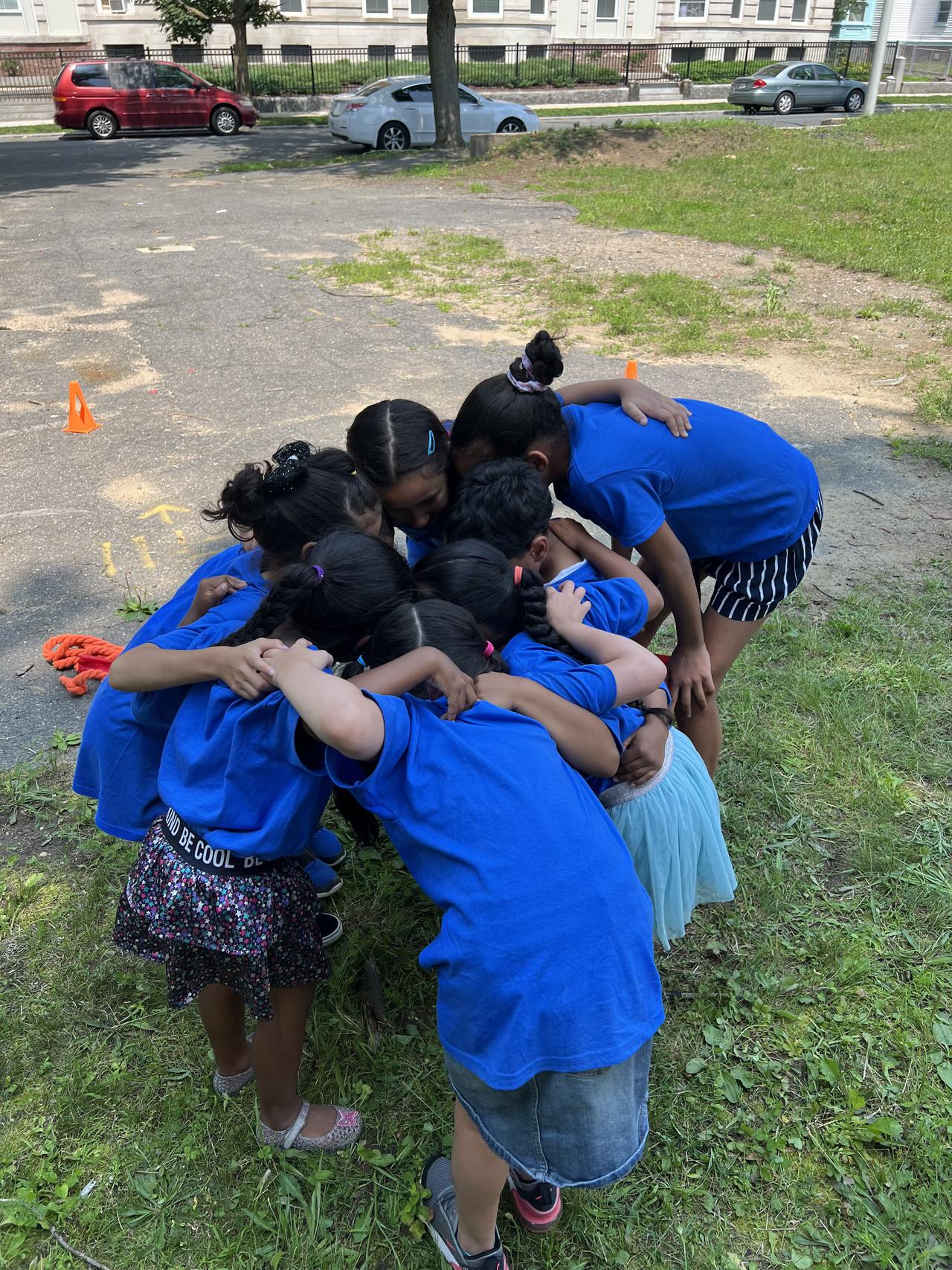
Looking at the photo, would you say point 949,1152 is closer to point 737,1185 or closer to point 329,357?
point 737,1185

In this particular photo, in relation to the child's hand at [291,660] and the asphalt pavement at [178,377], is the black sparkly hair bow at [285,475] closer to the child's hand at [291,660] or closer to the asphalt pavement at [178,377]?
the child's hand at [291,660]

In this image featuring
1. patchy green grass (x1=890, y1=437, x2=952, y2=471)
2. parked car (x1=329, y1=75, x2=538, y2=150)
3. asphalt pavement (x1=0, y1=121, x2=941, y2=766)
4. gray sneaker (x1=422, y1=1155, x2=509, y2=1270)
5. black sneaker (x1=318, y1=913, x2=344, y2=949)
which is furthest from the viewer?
parked car (x1=329, y1=75, x2=538, y2=150)

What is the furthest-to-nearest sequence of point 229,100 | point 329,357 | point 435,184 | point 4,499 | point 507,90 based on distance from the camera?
point 507,90
point 229,100
point 435,184
point 329,357
point 4,499

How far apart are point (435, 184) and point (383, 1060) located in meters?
14.1

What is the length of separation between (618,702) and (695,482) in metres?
0.93

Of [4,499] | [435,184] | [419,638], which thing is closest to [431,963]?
[419,638]

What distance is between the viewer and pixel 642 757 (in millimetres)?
2160

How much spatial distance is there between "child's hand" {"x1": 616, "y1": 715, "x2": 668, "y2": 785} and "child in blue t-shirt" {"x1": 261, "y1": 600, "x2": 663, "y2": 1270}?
41 cm

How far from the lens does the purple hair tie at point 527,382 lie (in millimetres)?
2557

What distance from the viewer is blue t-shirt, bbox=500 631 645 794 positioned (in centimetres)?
194

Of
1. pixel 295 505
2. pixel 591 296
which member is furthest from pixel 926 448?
pixel 295 505

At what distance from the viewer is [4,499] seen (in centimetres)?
520

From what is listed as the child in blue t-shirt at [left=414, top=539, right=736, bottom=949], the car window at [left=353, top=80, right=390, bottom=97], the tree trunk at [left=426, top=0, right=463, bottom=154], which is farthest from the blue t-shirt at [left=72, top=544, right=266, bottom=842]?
the car window at [left=353, top=80, right=390, bottom=97]

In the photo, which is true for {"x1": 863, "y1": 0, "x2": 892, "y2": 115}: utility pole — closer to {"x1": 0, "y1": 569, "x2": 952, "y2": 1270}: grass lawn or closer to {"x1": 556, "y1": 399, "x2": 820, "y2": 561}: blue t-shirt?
{"x1": 556, "y1": 399, "x2": 820, "y2": 561}: blue t-shirt
